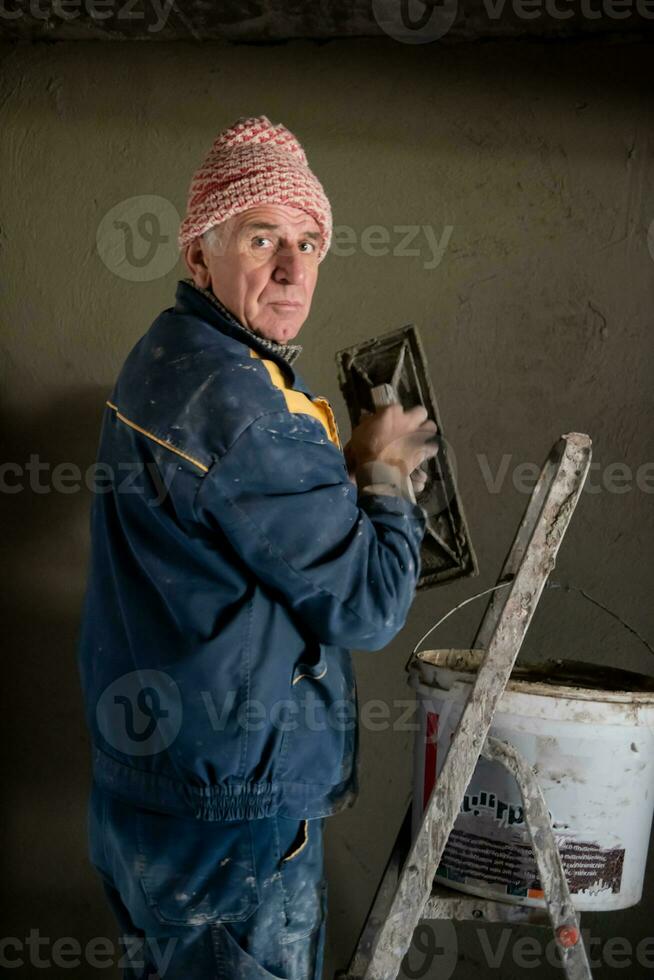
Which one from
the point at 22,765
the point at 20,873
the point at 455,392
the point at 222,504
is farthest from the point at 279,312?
the point at 20,873

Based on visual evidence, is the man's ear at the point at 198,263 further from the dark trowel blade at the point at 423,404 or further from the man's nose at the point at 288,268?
the dark trowel blade at the point at 423,404

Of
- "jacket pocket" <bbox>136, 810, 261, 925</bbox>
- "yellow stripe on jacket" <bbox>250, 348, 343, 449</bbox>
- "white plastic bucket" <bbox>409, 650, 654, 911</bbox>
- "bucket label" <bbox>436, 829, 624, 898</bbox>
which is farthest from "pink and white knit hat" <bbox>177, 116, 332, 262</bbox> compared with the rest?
"bucket label" <bbox>436, 829, 624, 898</bbox>

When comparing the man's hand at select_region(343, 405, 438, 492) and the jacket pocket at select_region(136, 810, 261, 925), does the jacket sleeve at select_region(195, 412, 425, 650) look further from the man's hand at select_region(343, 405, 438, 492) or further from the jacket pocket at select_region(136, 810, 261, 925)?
the jacket pocket at select_region(136, 810, 261, 925)

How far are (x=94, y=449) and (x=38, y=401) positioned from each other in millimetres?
171

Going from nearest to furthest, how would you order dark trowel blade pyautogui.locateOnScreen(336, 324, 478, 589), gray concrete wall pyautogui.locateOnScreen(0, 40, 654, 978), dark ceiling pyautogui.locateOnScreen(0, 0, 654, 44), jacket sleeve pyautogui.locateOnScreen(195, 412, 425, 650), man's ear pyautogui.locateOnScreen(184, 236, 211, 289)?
jacket sleeve pyautogui.locateOnScreen(195, 412, 425, 650), man's ear pyautogui.locateOnScreen(184, 236, 211, 289), dark trowel blade pyautogui.locateOnScreen(336, 324, 478, 589), dark ceiling pyautogui.locateOnScreen(0, 0, 654, 44), gray concrete wall pyautogui.locateOnScreen(0, 40, 654, 978)

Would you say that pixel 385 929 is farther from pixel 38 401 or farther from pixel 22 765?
pixel 38 401

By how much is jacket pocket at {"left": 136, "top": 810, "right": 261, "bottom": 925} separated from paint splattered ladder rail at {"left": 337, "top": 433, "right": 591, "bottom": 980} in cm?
25

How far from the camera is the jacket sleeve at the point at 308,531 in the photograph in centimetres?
144

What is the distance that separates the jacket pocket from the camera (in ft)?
4.91

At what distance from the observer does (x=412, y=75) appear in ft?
7.62

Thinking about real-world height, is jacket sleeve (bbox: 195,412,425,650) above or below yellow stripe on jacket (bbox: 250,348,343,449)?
below

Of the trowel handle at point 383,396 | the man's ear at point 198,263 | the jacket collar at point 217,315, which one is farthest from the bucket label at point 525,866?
the man's ear at point 198,263

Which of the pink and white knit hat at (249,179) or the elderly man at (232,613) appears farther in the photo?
the pink and white knit hat at (249,179)

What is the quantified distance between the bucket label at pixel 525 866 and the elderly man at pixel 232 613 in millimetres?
247
